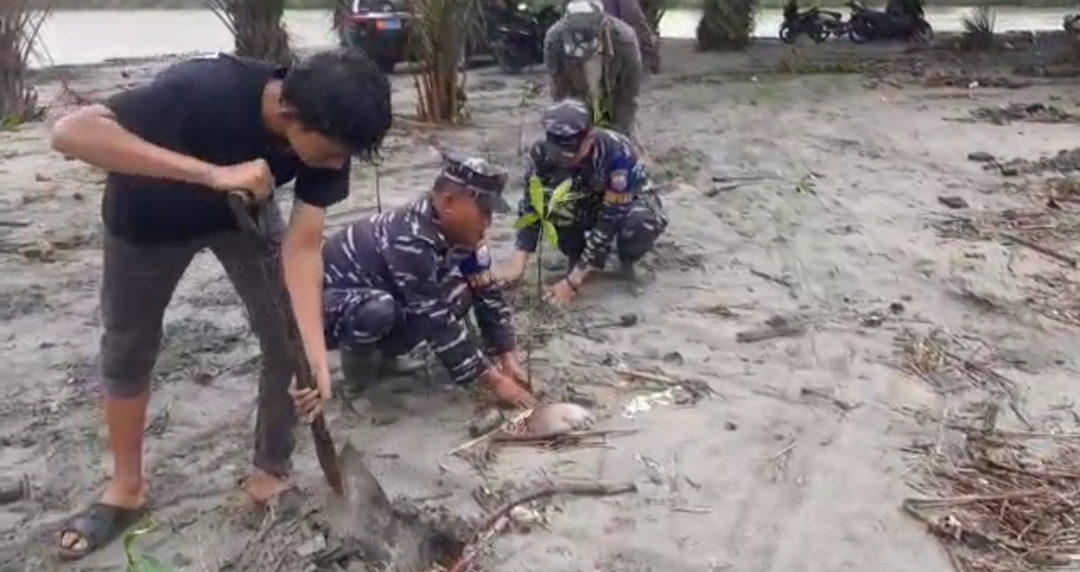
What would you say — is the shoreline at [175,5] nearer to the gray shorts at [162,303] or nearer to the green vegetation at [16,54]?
the green vegetation at [16,54]

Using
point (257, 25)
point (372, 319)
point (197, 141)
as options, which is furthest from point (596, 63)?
point (257, 25)

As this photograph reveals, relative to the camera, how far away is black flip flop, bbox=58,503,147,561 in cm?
339

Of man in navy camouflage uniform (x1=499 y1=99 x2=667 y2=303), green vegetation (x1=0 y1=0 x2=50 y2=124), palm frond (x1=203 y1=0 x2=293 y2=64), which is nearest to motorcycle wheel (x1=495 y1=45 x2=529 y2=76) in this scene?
palm frond (x1=203 y1=0 x2=293 y2=64)

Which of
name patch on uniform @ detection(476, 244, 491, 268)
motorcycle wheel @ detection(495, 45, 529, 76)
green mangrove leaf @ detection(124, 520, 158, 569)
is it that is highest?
name patch on uniform @ detection(476, 244, 491, 268)

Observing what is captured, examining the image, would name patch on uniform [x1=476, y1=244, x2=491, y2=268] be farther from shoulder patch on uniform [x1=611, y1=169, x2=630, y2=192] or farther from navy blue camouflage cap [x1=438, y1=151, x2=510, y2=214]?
shoulder patch on uniform [x1=611, y1=169, x2=630, y2=192]

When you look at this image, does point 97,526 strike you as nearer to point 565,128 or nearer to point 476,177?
point 476,177

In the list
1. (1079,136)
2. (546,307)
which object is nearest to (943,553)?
(546,307)

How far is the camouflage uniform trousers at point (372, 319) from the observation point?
4129 mm

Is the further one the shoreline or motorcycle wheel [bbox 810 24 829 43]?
the shoreline

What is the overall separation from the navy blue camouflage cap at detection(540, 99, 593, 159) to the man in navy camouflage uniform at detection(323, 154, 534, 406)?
1067 mm

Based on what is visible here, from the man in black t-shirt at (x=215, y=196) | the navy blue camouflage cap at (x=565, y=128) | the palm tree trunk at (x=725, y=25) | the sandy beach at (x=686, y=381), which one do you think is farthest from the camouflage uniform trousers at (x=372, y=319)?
the palm tree trunk at (x=725, y=25)

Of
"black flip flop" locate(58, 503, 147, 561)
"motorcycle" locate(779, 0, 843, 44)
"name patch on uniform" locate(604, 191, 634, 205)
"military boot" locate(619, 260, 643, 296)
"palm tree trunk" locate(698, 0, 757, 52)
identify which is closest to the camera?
"black flip flop" locate(58, 503, 147, 561)

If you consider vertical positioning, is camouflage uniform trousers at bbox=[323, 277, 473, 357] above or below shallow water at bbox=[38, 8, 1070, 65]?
above

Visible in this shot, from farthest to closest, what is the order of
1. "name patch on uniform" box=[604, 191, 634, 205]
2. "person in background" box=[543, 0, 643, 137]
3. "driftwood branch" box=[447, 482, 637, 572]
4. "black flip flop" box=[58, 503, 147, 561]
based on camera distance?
1. "person in background" box=[543, 0, 643, 137]
2. "name patch on uniform" box=[604, 191, 634, 205]
3. "black flip flop" box=[58, 503, 147, 561]
4. "driftwood branch" box=[447, 482, 637, 572]
